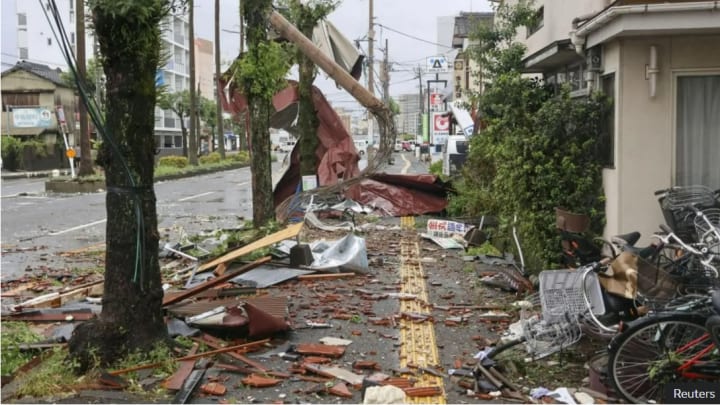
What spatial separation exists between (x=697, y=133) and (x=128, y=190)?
6.39 metres

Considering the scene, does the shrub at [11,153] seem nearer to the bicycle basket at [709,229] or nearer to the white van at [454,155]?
the white van at [454,155]

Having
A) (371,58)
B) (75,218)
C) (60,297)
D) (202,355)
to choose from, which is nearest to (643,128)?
(202,355)

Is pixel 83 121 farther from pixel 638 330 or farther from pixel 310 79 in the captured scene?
pixel 638 330

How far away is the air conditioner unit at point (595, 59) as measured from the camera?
361 inches

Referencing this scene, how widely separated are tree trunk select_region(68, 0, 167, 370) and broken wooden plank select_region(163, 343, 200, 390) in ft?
1.26

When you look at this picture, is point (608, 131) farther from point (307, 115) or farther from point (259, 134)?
point (307, 115)

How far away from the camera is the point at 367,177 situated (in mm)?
16469

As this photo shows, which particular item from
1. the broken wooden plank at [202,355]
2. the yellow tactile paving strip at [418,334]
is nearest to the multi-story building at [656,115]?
the yellow tactile paving strip at [418,334]

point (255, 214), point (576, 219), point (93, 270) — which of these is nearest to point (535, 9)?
point (255, 214)

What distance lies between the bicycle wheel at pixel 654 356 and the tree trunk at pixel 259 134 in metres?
8.81

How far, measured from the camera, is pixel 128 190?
19.0 feet

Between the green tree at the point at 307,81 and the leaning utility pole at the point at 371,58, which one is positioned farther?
the leaning utility pole at the point at 371,58

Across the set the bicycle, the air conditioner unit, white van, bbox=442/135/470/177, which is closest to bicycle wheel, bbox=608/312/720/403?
the bicycle

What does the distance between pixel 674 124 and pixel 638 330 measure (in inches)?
163
